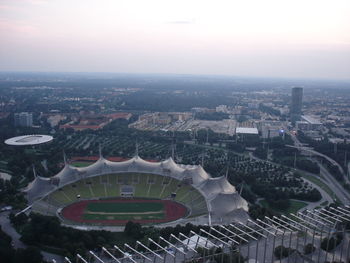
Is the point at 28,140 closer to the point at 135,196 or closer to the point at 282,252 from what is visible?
the point at 135,196

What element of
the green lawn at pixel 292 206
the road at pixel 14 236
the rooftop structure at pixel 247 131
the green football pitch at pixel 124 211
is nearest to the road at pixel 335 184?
the green lawn at pixel 292 206

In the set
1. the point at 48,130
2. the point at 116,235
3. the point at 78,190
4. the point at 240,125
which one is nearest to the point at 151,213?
the point at 116,235

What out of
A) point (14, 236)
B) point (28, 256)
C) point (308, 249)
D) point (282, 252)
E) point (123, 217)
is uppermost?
point (308, 249)

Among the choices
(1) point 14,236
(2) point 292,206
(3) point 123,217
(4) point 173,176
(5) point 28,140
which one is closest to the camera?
(1) point 14,236

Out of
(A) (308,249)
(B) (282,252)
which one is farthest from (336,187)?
(B) (282,252)

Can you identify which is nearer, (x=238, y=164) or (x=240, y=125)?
(x=238, y=164)

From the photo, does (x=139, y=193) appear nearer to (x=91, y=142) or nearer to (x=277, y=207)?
(x=277, y=207)
